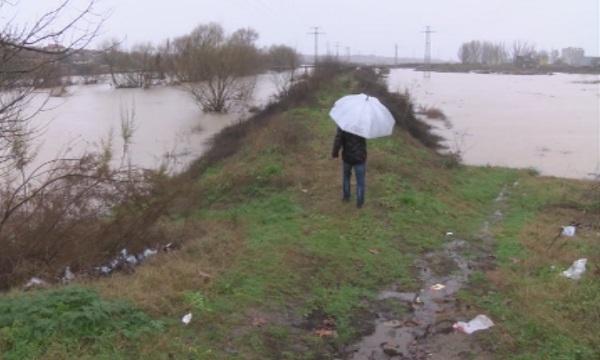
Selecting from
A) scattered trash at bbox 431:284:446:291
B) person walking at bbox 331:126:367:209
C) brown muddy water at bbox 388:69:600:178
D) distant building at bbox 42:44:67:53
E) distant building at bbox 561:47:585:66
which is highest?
distant building at bbox 561:47:585:66

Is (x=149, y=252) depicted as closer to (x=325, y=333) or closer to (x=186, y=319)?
(x=186, y=319)

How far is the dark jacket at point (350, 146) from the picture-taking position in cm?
989

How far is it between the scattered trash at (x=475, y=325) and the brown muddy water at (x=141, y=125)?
13433 millimetres

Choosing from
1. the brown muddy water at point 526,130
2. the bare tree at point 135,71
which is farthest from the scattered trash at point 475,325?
the bare tree at point 135,71

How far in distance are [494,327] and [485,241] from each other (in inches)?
158

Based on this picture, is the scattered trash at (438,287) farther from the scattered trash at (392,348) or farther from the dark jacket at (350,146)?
the dark jacket at (350,146)

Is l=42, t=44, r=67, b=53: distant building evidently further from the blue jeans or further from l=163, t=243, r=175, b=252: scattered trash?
the blue jeans

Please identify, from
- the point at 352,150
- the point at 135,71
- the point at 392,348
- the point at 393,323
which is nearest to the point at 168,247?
the point at 352,150

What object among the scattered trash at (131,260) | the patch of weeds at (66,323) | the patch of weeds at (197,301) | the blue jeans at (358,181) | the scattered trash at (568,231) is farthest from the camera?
the blue jeans at (358,181)

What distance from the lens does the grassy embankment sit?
16.6ft

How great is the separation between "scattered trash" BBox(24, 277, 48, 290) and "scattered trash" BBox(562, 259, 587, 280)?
5.75 meters

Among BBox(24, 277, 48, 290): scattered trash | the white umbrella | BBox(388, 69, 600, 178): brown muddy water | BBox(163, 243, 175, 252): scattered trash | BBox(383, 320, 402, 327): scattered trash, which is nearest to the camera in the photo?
BBox(383, 320, 402, 327): scattered trash

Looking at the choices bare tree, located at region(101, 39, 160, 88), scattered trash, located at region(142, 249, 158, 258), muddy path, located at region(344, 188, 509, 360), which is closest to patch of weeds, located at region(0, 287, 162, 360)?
muddy path, located at region(344, 188, 509, 360)

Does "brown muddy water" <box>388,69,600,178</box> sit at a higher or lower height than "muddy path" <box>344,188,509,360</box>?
lower
